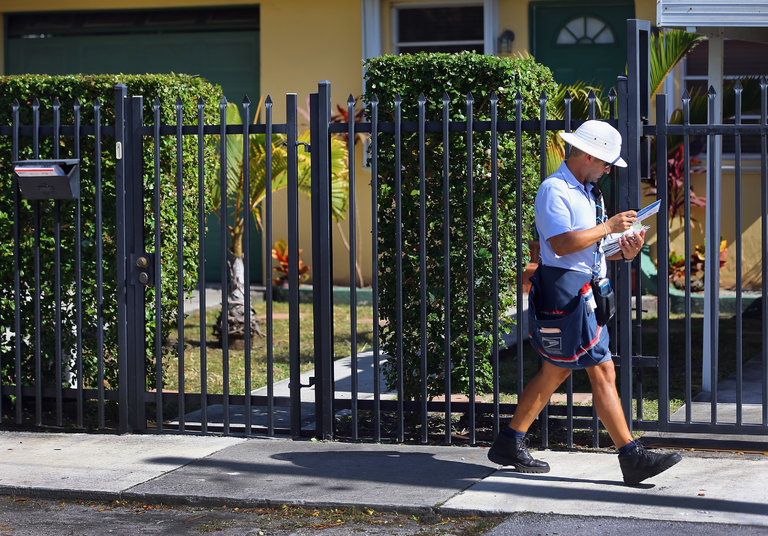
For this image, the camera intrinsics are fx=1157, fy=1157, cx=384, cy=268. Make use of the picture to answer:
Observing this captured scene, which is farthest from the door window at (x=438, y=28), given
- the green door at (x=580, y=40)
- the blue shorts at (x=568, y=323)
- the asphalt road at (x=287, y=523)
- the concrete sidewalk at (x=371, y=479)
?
the asphalt road at (x=287, y=523)

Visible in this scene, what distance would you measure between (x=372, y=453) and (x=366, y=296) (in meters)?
6.40

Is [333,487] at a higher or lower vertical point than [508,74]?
lower

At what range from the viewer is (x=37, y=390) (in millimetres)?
7273

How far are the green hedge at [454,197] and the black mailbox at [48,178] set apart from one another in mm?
1886

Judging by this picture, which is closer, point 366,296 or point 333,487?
point 333,487

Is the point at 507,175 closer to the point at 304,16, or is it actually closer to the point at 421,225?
the point at 421,225

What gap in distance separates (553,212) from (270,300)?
196 centimetres

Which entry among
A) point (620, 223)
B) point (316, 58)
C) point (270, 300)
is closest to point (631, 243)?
point (620, 223)

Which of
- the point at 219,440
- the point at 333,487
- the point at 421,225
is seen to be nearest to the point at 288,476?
the point at 333,487

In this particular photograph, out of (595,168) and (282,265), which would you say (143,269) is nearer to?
(595,168)

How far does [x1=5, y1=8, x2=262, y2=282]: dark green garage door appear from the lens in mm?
14273

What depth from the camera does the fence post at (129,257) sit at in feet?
22.9

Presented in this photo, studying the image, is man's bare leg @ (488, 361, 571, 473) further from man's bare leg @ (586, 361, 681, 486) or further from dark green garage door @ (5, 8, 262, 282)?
dark green garage door @ (5, 8, 262, 282)

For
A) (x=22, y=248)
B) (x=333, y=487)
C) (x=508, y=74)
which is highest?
(x=508, y=74)
